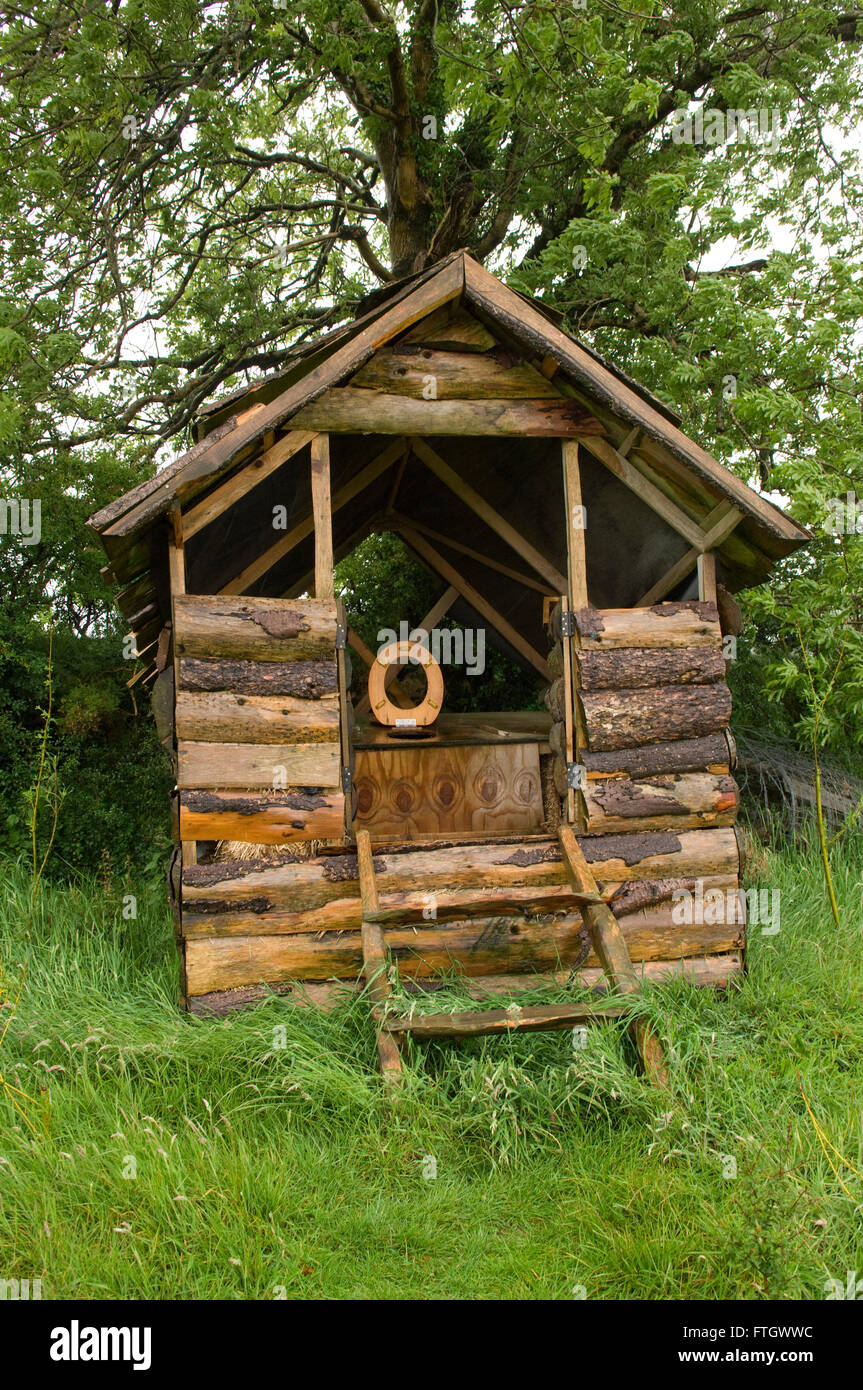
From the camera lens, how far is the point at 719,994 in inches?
229

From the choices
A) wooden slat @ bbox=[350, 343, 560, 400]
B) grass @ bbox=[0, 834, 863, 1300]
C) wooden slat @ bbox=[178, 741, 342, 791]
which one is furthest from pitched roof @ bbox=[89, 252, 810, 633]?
grass @ bbox=[0, 834, 863, 1300]

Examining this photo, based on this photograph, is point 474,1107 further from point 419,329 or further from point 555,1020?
point 419,329

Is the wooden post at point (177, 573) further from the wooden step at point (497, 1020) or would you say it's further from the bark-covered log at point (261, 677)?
the wooden step at point (497, 1020)

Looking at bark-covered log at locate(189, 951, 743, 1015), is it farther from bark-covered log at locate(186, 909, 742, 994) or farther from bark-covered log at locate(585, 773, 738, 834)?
bark-covered log at locate(585, 773, 738, 834)

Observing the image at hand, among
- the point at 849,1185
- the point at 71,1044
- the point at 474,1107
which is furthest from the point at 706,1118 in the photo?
the point at 71,1044

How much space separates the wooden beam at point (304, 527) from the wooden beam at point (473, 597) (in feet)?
3.69

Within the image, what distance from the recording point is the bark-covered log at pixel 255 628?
5551 mm

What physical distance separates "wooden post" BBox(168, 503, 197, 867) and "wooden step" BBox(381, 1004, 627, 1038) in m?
1.50

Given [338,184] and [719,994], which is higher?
[338,184]

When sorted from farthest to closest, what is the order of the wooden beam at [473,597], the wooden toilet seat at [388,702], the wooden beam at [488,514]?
the wooden beam at [473,597]
the wooden beam at [488,514]
the wooden toilet seat at [388,702]

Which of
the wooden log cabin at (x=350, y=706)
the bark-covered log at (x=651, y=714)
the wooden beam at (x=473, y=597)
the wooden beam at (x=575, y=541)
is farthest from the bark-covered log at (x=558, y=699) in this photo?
the wooden beam at (x=473, y=597)
